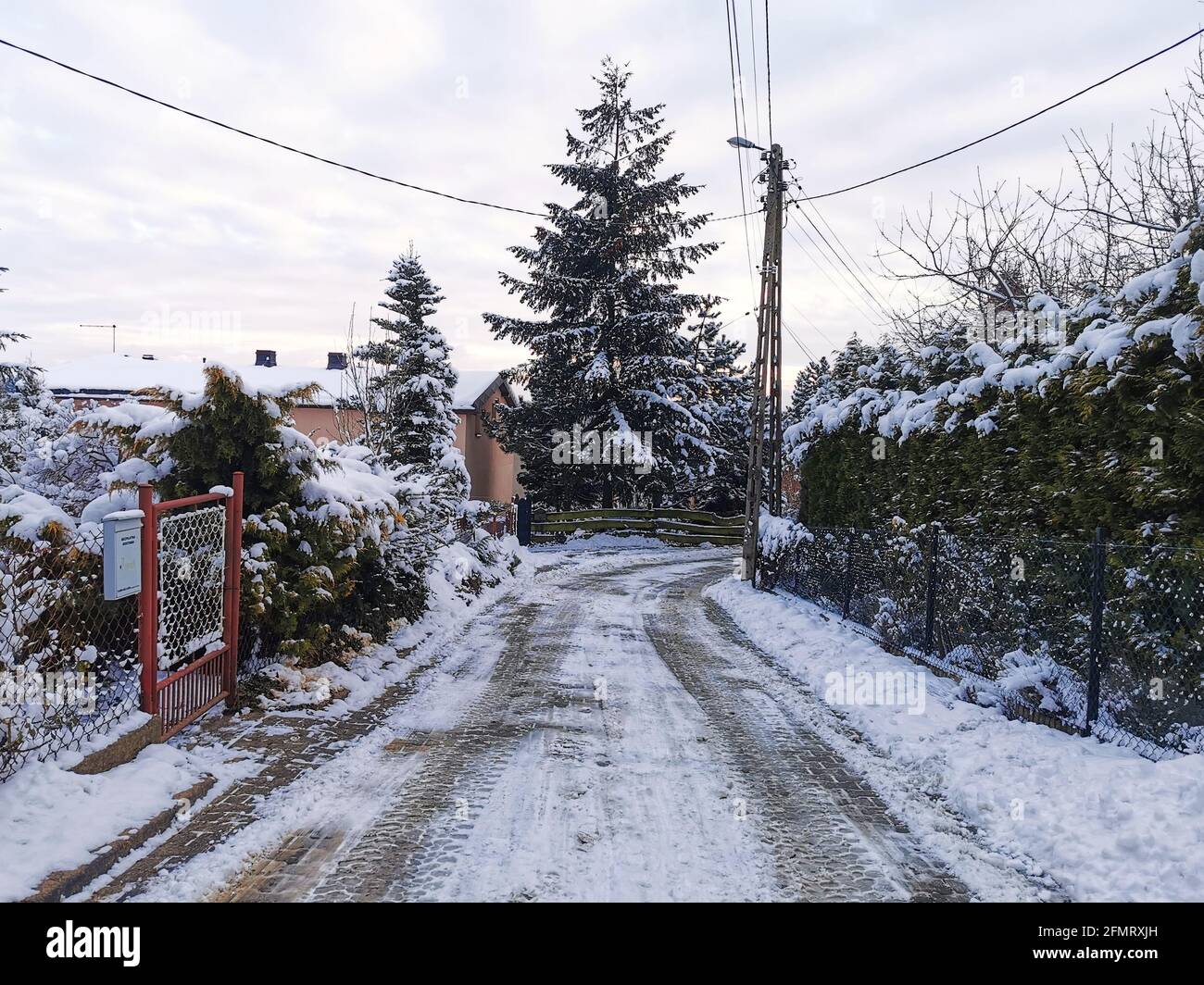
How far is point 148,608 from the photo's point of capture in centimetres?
526

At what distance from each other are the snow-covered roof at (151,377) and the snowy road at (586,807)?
79.1ft

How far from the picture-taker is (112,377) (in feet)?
107

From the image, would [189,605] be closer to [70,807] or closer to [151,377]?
[70,807]

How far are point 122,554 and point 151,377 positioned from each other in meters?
32.1

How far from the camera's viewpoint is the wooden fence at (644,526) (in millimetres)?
26516

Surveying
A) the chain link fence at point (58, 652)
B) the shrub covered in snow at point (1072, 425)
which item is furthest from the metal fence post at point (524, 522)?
the chain link fence at point (58, 652)

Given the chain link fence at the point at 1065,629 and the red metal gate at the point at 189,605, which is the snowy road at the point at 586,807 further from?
the chain link fence at the point at 1065,629

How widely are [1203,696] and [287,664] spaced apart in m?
7.17

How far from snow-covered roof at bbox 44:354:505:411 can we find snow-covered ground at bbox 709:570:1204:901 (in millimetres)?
25638

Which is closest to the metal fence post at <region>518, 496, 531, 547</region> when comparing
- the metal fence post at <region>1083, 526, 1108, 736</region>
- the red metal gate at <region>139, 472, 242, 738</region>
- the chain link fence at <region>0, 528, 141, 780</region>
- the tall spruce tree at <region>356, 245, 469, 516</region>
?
the tall spruce tree at <region>356, 245, 469, 516</region>

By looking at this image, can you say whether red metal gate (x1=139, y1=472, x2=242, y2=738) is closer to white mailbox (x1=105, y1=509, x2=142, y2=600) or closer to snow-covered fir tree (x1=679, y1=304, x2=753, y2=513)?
white mailbox (x1=105, y1=509, x2=142, y2=600)

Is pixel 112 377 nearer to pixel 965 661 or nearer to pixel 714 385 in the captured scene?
pixel 714 385

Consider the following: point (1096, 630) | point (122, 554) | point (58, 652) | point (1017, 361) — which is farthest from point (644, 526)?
point (122, 554)
